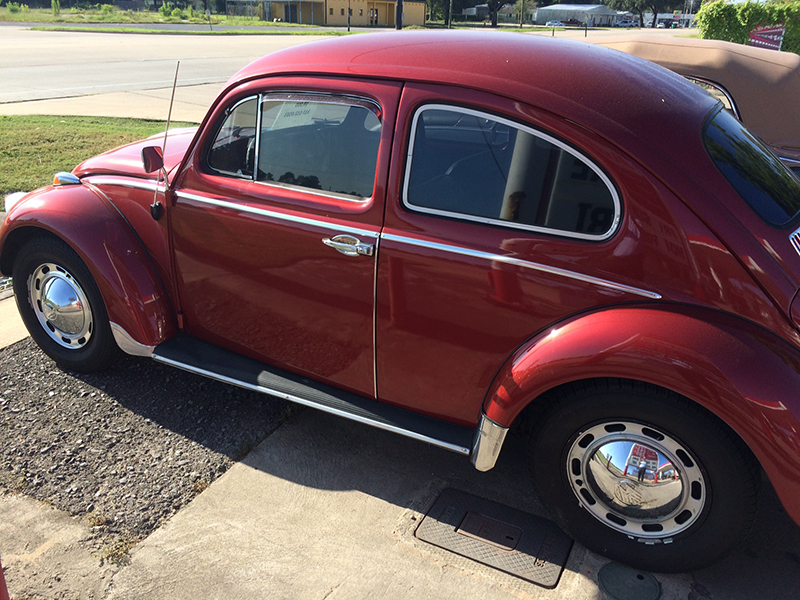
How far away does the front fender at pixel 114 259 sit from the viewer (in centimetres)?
341

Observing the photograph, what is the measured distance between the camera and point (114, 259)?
3.42 meters

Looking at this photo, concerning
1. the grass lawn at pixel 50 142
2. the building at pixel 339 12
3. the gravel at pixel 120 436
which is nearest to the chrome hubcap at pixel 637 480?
the gravel at pixel 120 436

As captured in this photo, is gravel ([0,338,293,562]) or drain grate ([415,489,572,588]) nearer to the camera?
drain grate ([415,489,572,588])

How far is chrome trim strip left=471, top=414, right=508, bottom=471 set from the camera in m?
2.61

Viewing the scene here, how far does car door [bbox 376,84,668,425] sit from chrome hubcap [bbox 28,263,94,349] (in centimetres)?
189

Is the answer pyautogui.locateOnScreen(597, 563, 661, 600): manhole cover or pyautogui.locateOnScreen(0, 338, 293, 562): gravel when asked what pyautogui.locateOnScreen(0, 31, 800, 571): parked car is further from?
pyautogui.locateOnScreen(0, 338, 293, 562): gravel

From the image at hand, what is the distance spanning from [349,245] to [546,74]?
1.03 metres

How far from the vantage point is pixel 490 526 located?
284cm

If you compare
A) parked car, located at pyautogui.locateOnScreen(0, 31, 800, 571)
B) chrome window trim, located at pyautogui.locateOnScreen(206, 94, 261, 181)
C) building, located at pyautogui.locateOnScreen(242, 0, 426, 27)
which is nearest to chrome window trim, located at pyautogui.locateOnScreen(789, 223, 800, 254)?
parked car, located at pyautogui.locateOnScreen(0, 31, 800, 571)

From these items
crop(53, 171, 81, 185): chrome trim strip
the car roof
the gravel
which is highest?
the car roof

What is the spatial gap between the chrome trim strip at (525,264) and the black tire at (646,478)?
1.10ft

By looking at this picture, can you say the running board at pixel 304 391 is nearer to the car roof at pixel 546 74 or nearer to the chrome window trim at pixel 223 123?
the chrome window trim at pixel 223 123

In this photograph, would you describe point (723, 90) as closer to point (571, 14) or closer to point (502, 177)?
point (502, 177)

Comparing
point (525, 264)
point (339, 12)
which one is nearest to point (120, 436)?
point (525, 264)
